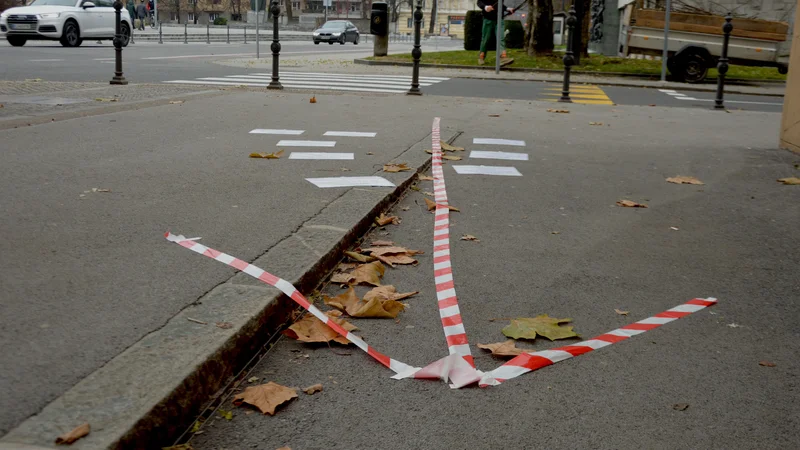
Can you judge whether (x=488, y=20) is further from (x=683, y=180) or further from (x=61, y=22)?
(x=683, y=180)

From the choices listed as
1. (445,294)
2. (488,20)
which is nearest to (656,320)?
(445,294)

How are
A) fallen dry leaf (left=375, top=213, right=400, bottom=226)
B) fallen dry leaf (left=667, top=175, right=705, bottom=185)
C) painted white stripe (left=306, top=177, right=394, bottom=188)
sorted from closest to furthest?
fallen dry leaf (left=375, top=213, right=400, bottom=226) → painted white stripe (left=306, top=177, right=394, bottom=188) → fallen dry leaf (left=667, top=175, right=705, bottom=185)

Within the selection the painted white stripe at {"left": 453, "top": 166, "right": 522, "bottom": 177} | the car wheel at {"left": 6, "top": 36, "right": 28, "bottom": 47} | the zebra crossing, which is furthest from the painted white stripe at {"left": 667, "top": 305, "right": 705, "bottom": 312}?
the car wheel at {"left": 6, "top": 36, "right": 28, "bottom": 47}

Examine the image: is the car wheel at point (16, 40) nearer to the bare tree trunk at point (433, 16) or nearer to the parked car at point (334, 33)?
the parked car at point (334, 33)

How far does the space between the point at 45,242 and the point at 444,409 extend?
236 centimetres

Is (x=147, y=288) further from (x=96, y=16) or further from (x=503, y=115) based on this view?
(x=96, y=16)

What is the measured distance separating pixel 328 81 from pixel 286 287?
14.2 meters

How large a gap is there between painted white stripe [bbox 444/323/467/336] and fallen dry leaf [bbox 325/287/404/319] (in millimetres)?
273

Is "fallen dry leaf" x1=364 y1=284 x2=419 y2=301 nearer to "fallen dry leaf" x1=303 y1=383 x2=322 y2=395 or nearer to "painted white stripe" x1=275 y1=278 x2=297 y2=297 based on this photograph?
"painted white stripe" x1=275 y1=278 x2=297 y2=297

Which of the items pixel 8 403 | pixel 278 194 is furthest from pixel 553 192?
pixel 8 403

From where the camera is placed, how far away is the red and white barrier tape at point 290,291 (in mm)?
3047

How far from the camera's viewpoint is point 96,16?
91.7 ft

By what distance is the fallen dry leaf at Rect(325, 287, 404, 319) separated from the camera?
355cm

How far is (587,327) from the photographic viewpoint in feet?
11.5
